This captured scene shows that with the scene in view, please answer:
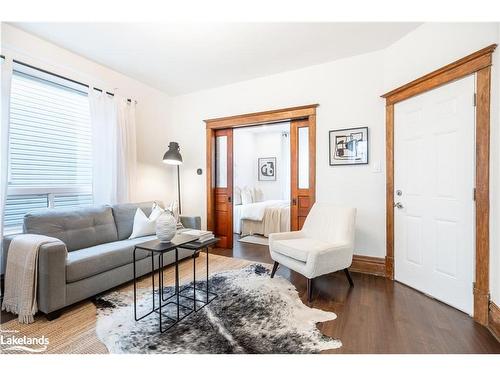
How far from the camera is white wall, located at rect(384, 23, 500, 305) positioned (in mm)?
1866

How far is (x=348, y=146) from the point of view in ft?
10.4

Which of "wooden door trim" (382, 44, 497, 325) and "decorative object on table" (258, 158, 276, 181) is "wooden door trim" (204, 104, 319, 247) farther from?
"decorative object on table" (258, 158, 276, 181)

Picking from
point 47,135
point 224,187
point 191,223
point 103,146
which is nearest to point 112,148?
point 103,146

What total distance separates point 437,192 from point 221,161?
3051mm

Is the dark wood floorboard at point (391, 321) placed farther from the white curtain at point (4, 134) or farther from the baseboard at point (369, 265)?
the white curtain at point (4, 134)

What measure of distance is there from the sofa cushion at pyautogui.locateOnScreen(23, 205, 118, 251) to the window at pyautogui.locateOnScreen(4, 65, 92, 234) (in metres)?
0.35

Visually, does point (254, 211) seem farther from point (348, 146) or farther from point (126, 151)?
point (126, 151)

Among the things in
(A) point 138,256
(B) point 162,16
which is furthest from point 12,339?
(B) point 162,16

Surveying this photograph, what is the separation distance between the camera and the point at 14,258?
6.78 feet

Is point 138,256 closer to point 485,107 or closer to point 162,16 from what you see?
point 162,16

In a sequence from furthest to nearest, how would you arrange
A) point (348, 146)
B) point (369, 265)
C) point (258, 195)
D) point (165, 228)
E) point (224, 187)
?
point (258, 195), point (224, 187), point (348, 146), point (369, 265), point (165, 228)

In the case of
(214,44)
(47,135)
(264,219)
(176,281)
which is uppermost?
(214,44)

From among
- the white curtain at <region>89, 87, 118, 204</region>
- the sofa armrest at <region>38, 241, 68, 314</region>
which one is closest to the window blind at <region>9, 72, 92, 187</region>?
the white curtain at <region>89, 87, 118, 204</region>
